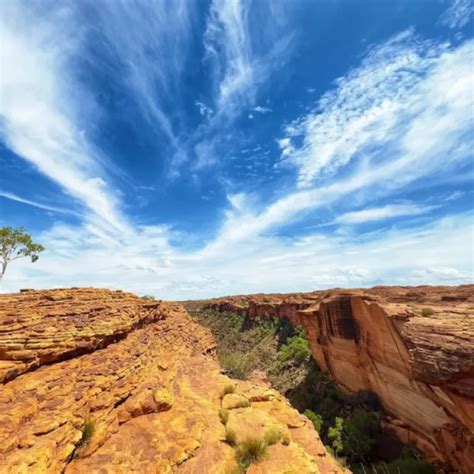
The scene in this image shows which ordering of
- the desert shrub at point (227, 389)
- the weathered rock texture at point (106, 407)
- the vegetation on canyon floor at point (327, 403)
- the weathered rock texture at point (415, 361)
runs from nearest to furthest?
the weathered rock texture at point (106, 407) < the desert shrub at point (227, 389) < the weathered rock texture at point (415, 361) < the vegetation on canyon floor at point (327, 403)

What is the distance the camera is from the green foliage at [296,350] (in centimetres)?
4334

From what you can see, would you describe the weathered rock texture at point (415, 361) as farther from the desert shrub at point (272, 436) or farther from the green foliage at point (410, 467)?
the desert shrub at point (272, 436)

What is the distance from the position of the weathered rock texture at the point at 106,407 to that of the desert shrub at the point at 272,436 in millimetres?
181

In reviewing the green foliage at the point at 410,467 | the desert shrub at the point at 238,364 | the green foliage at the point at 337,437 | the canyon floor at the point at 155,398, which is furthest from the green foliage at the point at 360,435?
the desert shrub at the point at 238,364

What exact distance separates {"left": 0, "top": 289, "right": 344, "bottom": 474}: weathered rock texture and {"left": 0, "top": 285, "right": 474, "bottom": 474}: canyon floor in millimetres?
38

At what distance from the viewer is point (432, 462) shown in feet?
58.3

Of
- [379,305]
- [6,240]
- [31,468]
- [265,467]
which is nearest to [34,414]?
[31,468]

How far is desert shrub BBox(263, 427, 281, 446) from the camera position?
8.71 metres

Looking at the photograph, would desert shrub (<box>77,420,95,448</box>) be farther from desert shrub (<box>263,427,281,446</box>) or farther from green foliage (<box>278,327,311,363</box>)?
green foliage (<box>278,327,311,363</box>)

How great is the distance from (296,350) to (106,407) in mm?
41656

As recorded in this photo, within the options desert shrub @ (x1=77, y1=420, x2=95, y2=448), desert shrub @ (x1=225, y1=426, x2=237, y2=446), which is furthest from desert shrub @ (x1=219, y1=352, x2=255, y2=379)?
desert shrub @ (x1=77, y1=420, x2=95, y2=448)

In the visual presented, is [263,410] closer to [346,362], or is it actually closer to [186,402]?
[186,402]

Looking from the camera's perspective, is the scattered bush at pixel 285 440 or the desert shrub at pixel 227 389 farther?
the desert shrub at pixel 227 389

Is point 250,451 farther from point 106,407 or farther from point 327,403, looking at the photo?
point 327,403
